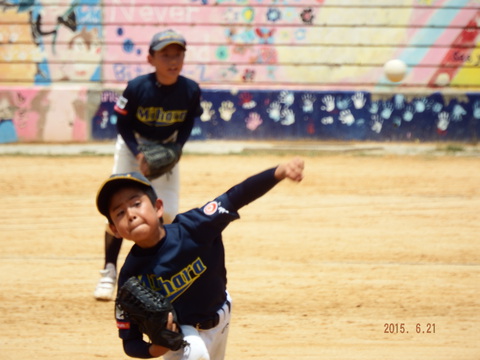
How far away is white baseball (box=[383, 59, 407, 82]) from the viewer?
1489cm

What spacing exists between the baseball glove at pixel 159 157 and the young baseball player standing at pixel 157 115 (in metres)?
0.08

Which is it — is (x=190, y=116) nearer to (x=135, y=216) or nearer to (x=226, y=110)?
(x=135, y=216)

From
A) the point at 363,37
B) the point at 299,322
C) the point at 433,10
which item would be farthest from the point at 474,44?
the point at 299,322

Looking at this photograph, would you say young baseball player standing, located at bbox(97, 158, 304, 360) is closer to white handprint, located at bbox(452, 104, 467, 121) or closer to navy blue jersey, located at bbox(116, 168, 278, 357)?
navy blue jersey, located at bbox(116, 168, 278, 357)

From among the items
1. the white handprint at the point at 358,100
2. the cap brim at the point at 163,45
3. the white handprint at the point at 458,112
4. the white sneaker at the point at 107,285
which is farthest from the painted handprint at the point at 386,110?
the white sneaker at the point at 107,285

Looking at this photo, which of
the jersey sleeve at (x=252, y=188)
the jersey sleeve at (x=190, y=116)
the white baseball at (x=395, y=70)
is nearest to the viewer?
the jersey sleeve at (x=252, y=188)

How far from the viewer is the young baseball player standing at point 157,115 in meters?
6.80

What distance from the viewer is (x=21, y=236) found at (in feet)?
29.8

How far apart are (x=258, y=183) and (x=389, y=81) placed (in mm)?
12984

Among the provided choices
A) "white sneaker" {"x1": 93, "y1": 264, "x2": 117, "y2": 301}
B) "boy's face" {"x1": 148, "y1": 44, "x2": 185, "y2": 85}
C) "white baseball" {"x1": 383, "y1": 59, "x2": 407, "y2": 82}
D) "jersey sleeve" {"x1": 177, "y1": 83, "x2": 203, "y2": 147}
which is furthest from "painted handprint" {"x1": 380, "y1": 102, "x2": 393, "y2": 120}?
"white sneaker" {"x1": 93, "y1": 264, "x2": 117, "y2": 301}

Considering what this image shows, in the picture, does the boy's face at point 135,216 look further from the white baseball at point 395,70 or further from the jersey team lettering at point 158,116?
the white baseball at point 395,70

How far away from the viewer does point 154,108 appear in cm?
697

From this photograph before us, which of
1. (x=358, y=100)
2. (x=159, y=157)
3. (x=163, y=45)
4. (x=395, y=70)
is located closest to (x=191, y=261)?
(x=159, y=157)
